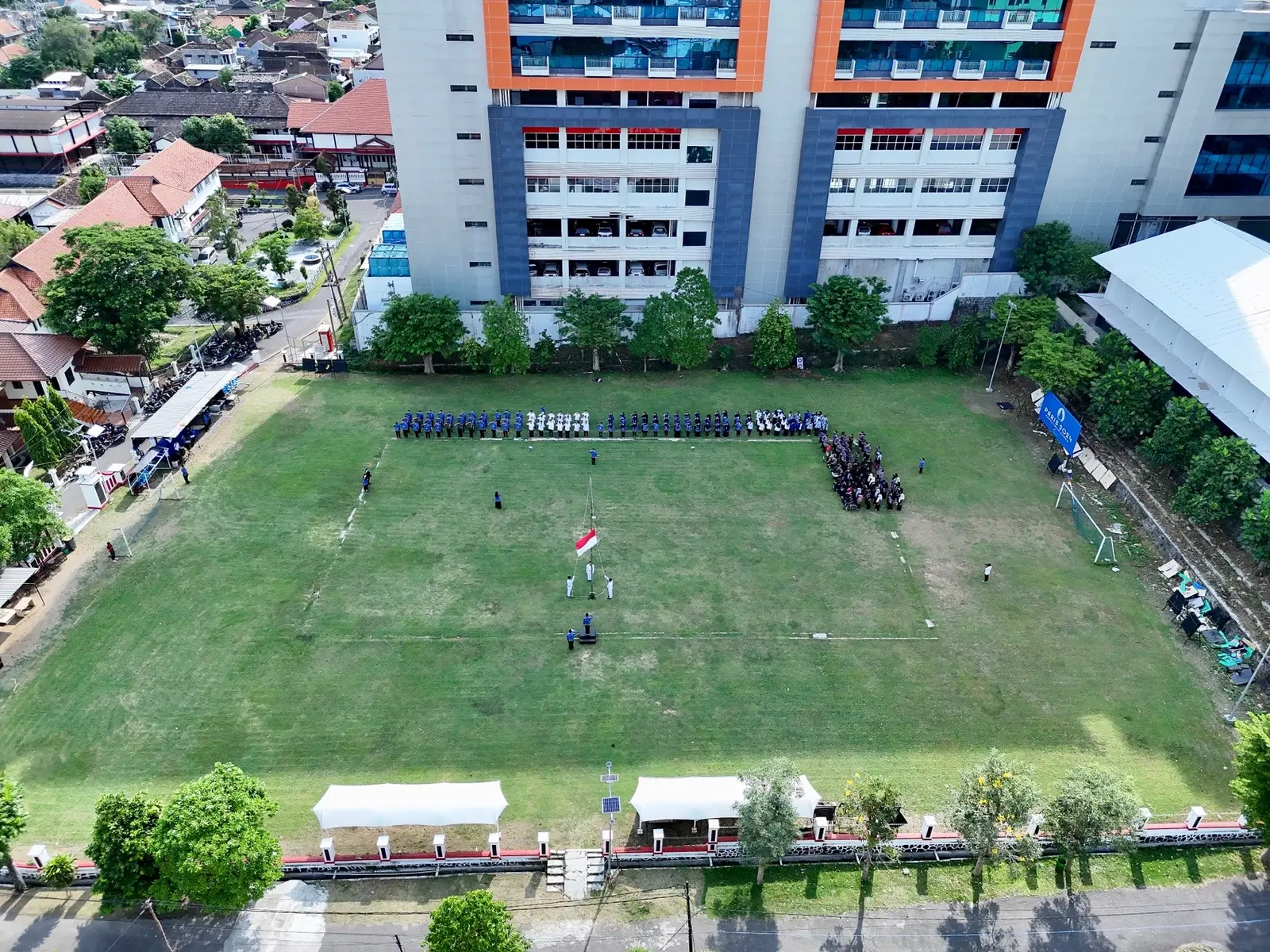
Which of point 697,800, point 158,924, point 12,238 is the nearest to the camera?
point 158,924

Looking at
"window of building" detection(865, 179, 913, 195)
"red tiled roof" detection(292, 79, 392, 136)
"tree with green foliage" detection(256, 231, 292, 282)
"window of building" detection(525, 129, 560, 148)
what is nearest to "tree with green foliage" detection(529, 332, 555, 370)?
"window of building" detection(525, 129, 560, 148)

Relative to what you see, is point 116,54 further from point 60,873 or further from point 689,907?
point 689,907

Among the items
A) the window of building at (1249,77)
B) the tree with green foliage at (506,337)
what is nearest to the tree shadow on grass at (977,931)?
the tree with green foliage at (506,337)

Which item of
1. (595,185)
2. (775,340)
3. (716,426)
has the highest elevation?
(595,185)

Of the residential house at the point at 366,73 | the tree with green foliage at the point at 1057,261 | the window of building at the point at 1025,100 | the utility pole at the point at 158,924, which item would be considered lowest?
the utility pole at the point at 158,924

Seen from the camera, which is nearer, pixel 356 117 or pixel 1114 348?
pixel 1114 348

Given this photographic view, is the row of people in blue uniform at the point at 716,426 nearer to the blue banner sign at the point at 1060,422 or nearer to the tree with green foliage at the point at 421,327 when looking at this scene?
the tree with green foliage at the point at 421,327

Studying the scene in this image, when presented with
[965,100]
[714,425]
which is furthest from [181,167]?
[965,100]
